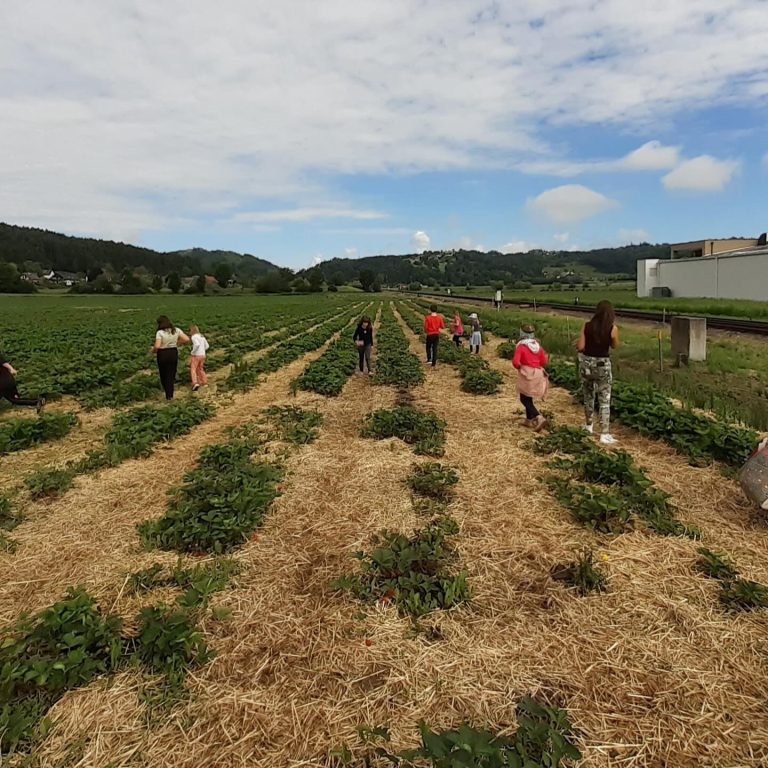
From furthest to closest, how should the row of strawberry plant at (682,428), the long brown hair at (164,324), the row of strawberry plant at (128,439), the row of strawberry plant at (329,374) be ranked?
the row of strawberry plant at (329,374) → the long brown hair at (164,324) → the row of strawberry plant at (682,428) → the row of strawberry plant at (128,439)

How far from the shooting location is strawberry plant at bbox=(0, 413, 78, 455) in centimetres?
800

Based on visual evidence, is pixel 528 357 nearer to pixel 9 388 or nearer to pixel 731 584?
pixel 731 584

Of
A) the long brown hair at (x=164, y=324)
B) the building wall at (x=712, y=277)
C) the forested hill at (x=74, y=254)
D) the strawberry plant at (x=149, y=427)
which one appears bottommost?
the strawberry plant at (x=149, y=427)

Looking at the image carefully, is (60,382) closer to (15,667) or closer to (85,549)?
(85,549)

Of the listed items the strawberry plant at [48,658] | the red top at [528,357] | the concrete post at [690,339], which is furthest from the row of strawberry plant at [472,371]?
the strawberry plant at [48,658]

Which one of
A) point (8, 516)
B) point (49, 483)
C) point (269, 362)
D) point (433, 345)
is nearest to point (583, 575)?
point (8, 516)

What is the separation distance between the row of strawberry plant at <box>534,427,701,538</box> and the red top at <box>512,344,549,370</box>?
67.4 inches

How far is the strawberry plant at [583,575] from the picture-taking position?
4137 millimetres

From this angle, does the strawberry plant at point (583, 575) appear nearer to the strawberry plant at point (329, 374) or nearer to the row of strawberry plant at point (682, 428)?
the row of strawberry plant at point (682, 428)

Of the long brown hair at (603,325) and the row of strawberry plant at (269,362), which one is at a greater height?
the long brown hair at (603,325)

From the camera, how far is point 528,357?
8516mm

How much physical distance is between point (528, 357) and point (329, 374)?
6318 mm

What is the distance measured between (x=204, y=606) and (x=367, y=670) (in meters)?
1.37

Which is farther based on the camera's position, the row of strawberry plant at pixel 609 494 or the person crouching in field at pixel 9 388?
the person crouching in field at pixel 9 388
